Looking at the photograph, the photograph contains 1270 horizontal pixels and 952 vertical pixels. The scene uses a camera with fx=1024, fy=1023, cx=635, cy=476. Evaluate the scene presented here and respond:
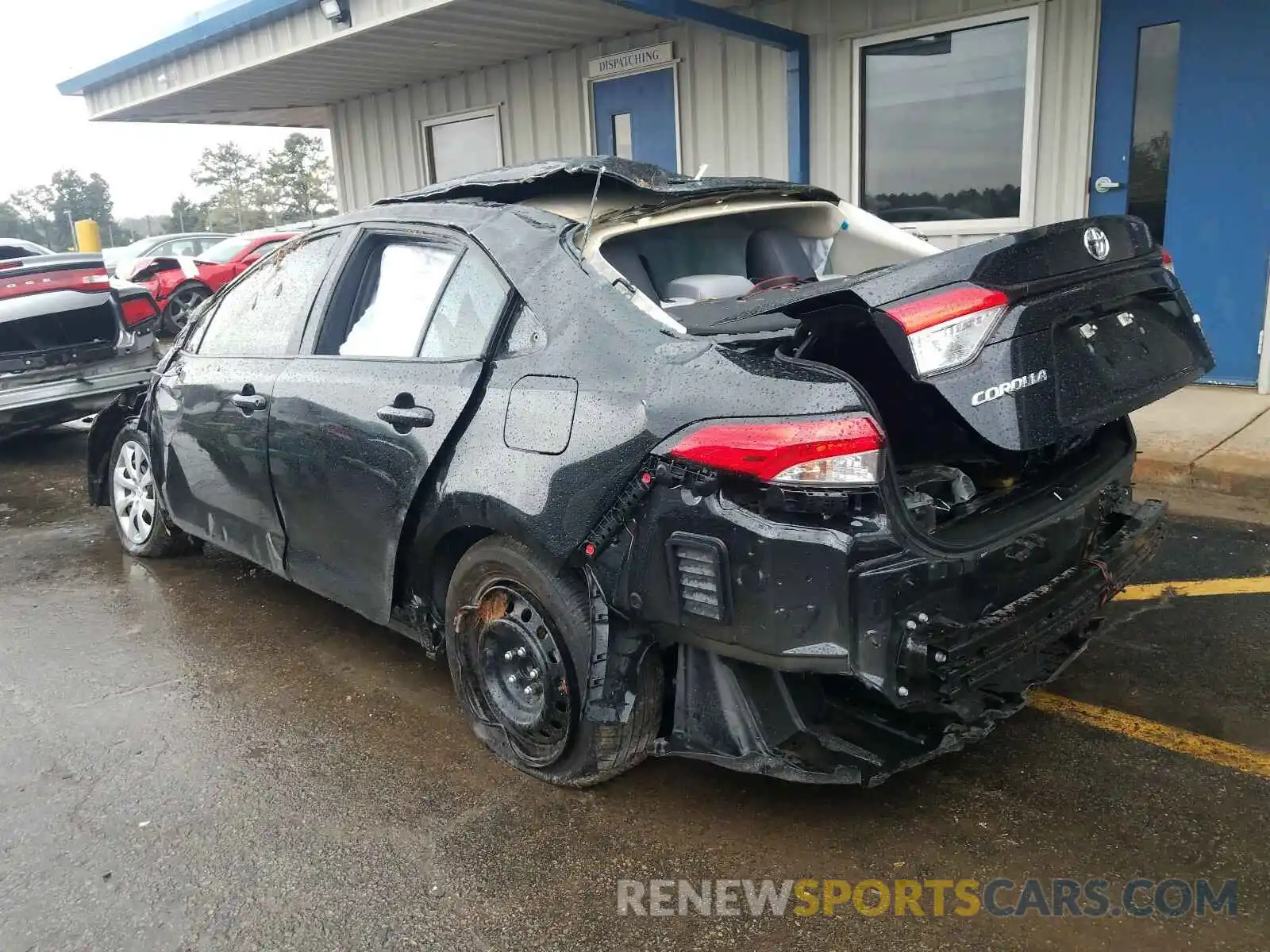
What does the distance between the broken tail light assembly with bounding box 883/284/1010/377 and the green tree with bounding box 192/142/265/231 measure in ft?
208

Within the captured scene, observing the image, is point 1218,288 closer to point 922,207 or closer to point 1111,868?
point 922,207

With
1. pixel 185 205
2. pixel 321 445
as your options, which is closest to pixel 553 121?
pixel 321 445

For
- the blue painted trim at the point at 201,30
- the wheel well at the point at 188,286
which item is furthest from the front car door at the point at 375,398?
the wheel well at the point at 188,286

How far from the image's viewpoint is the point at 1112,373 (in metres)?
2.76

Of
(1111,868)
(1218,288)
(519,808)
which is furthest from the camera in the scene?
(1218,288)

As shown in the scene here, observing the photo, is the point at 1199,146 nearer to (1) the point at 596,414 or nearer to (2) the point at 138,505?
(1) the point at 596,414

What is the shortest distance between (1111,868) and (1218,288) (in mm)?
5660

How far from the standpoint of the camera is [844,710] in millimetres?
2662

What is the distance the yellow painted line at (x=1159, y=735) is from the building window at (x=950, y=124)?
5.06m

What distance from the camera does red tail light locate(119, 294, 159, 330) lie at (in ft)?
27.6

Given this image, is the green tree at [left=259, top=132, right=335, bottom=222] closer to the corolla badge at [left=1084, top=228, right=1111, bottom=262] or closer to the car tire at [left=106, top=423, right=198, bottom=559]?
the car tire at [left=106, top=423, right=198, bottom=559]

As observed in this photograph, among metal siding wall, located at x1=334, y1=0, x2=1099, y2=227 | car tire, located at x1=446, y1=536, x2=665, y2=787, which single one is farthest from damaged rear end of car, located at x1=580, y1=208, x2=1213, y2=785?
metal siding wall, located at x1=334, y1=0, x2=1099, y2=227

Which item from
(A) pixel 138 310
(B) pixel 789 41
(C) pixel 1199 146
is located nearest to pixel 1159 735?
(C) pixel 1199 146

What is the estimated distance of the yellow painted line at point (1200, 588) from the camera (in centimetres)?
421
